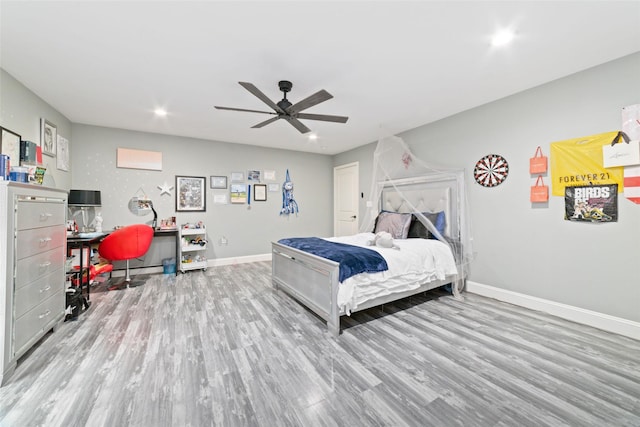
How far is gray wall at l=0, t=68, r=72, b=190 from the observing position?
8.40 feet

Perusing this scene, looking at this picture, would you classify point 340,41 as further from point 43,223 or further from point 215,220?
point 215,220

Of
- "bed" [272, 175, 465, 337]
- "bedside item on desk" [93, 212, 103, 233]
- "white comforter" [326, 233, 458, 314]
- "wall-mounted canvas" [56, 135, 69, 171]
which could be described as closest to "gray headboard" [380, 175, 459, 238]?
"bed" [272, 175, 465, 337]

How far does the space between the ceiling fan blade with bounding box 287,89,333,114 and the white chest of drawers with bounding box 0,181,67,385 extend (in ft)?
7.28

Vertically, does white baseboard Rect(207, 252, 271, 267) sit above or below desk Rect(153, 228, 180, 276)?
below

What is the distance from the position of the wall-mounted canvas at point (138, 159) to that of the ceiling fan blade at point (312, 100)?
3.36 meters

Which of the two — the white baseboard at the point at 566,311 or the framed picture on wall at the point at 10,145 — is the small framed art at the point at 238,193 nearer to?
the framed picture on wall at the point at 10,145

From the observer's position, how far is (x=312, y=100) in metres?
2.35

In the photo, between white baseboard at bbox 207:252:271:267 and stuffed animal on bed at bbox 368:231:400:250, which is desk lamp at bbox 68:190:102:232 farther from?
stuffed animal on bed at bbox 368:231:400:250

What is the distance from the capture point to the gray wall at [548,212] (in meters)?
2.39

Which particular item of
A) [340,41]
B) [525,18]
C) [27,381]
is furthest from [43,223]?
[525,18]

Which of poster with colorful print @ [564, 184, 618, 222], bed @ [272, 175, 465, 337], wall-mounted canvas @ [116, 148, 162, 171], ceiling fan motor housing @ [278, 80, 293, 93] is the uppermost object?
ceiling fan motor housing @ [278, 80, 293, 93]

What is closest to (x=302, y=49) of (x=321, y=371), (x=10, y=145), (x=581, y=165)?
(x=321, y=371)

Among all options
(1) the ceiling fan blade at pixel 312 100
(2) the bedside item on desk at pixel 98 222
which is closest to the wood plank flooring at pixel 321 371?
(2) the bedside item on desk at pixel 98 222

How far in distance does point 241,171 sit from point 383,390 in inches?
188
